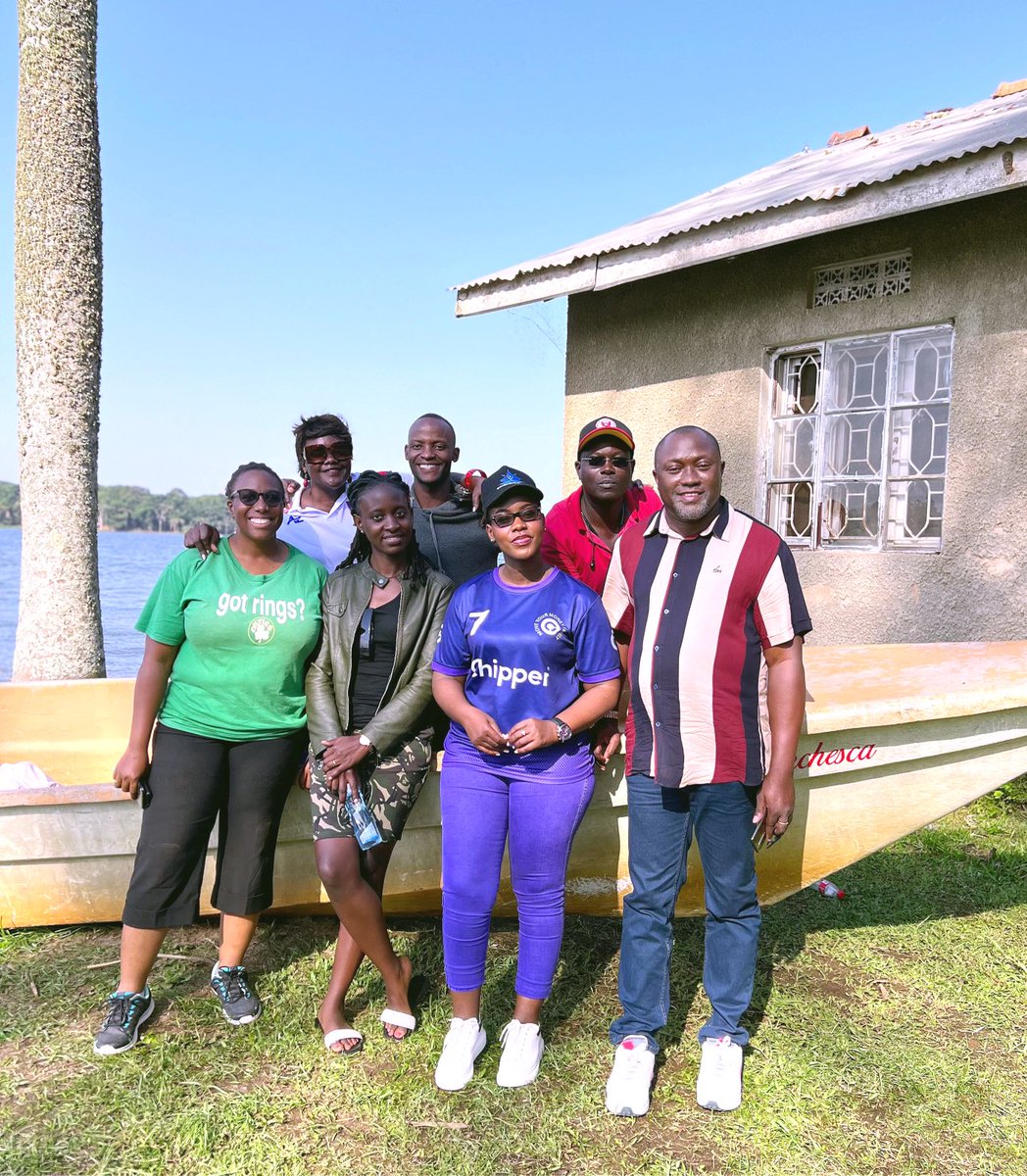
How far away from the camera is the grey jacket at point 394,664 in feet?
9.26

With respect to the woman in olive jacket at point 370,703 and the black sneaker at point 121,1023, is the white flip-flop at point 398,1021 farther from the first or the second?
the black sneaker at point 121,1023

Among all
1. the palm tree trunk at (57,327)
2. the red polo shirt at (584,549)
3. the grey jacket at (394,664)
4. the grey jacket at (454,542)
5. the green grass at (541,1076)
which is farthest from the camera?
the palm tree trunk at (57,327)

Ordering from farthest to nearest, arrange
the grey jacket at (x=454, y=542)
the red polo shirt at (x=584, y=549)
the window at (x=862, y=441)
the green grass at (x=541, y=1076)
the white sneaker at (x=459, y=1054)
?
the window at (x=862, y=441)
the grey jacket at (x=454, y=542)
the red polo shirt at (x=584, y=549)
the white sneaker at (x=459, y=1054)
the green grass at (x=541, y=1076)

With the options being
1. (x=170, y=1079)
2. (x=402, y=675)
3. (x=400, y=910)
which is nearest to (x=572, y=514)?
(x=402, y=675)

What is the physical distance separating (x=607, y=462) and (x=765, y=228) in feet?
9.65

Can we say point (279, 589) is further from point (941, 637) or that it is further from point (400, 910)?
point (941, 637)

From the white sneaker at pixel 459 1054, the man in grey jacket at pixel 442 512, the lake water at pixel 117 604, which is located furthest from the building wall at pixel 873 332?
the lake water at pixel 117 604

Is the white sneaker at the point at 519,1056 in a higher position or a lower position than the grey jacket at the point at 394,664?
lower

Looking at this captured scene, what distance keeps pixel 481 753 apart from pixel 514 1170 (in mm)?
1064

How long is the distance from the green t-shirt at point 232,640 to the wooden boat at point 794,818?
19.1 inches

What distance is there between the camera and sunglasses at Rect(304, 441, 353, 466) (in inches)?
138

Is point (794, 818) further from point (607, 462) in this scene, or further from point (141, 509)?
point (141, 509)

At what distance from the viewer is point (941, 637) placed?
5215 mm

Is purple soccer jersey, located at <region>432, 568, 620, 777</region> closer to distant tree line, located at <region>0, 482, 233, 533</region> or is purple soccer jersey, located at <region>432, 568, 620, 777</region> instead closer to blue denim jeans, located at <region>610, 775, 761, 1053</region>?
blue denim jeans, located at <region>610, 775, 761, 1053</region>
